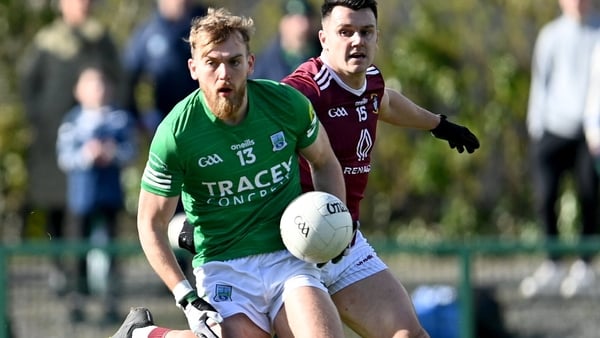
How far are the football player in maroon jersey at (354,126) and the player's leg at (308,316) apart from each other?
336mm

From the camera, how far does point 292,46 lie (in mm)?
12312

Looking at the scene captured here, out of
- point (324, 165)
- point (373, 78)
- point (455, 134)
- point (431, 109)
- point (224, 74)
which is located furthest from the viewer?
point (431, 109)

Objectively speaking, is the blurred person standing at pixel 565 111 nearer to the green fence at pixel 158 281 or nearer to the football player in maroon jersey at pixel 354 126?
the green fence at pixel 158 281

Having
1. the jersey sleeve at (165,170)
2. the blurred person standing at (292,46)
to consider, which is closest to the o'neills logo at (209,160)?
the jersey sleeve at (165,170)

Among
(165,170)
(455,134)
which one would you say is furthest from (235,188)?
(455,134)

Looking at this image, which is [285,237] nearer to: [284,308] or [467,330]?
[284,308]

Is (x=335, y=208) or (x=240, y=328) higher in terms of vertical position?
(x=335, y=208)

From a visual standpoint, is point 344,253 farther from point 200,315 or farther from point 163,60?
point 163,60

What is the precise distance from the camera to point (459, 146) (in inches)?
345

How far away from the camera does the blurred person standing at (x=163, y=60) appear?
41.9 ft

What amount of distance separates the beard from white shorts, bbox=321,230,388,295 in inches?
39.4

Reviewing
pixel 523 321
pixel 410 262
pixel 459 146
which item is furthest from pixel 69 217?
pixel 459 146

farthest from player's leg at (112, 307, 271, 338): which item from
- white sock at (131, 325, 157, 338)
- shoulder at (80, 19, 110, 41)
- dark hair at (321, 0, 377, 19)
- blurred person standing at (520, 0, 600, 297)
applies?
blurred person standing at (520, 0, 600, 297)

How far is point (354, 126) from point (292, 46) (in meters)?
4.34
